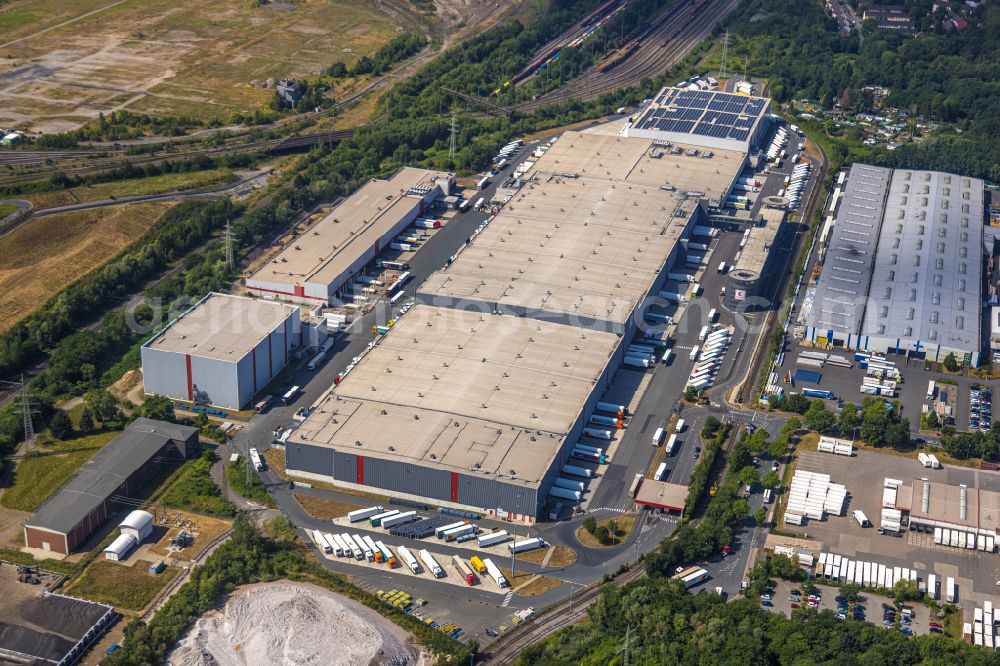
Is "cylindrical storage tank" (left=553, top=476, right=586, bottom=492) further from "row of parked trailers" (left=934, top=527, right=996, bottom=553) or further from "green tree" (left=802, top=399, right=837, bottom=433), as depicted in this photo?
"row of parked trailers" (left=934, top=527, right=996, bottom=553)

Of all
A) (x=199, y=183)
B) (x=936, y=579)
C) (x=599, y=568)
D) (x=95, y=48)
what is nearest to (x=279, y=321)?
(x=599, y=568)

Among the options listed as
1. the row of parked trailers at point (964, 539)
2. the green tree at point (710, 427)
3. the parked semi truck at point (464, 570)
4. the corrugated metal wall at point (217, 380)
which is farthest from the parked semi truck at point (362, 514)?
the row of parked trailers at point (964, 539)

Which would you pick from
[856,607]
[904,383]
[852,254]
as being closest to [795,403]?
[904,383]

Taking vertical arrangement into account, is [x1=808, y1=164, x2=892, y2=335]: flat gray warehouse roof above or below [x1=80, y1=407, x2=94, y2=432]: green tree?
above

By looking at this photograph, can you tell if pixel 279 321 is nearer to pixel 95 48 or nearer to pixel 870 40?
pixel 95 48

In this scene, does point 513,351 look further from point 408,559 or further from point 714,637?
point 714,637

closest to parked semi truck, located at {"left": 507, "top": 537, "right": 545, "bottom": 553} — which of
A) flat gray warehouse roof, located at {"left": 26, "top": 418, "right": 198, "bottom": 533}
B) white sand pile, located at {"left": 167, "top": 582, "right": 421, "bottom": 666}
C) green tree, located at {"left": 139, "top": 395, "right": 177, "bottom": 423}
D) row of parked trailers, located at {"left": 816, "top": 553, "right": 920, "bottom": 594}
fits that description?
white sand pile, located at {"left": 167, "top": 582, "right": 421, "bottom": 666}

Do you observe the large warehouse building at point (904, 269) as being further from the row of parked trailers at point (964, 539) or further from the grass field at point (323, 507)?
the grass field at point (323, 507)
